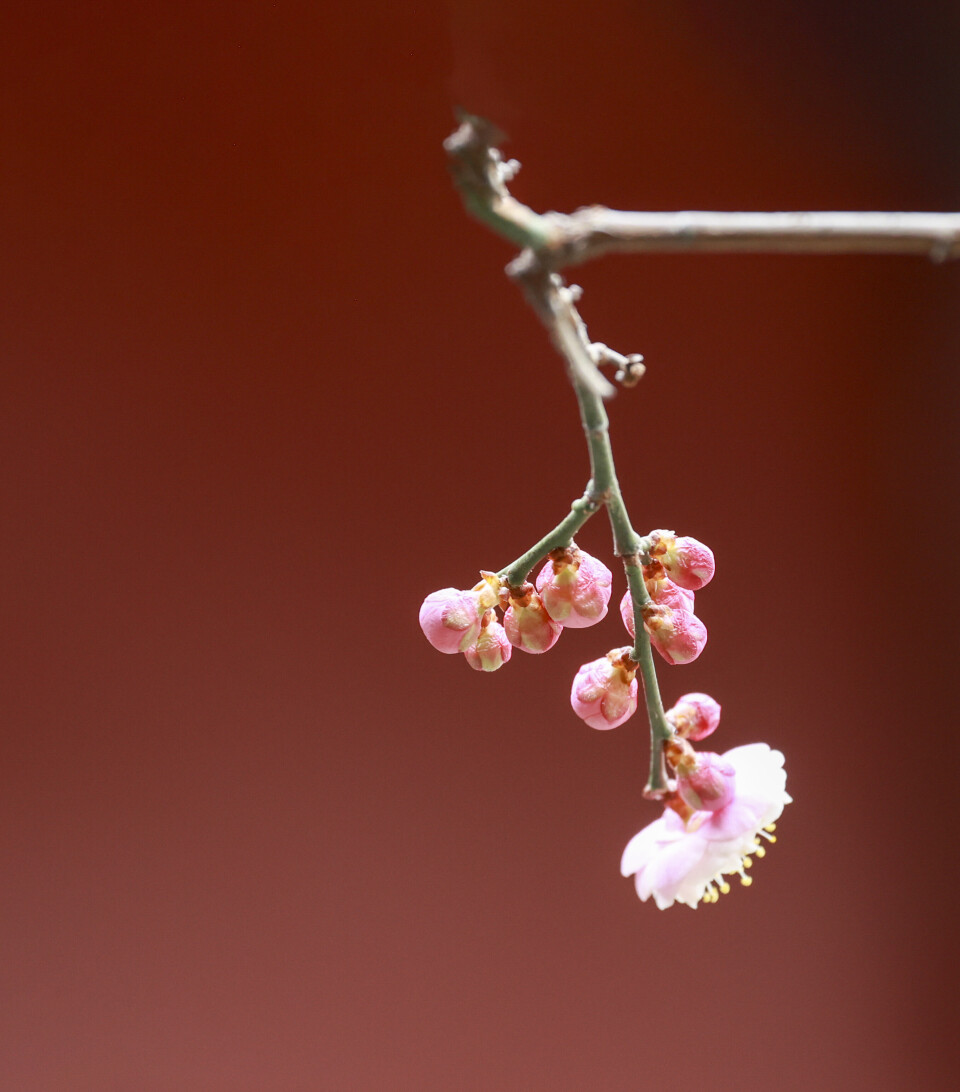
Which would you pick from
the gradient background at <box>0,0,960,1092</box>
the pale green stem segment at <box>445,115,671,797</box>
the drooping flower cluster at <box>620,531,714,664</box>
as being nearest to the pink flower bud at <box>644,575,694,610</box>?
the drooping flower cluster at <box>620,531,714,664</box>

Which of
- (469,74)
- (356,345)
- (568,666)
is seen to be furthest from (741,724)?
(469,74)

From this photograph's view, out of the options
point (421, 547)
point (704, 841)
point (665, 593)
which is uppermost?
point (421, 547)

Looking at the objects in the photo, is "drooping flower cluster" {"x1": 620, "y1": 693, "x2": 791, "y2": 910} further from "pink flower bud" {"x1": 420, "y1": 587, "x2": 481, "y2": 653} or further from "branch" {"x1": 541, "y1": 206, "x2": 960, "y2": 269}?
"branch" {"x1": 541, "y1": 206, "x2": 960, "y2": 269}

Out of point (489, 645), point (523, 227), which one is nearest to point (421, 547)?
point (489, 645)

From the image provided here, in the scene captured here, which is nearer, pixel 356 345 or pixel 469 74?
pixel 469 74

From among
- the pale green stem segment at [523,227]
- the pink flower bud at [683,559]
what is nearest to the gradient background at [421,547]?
the pink flower bud at [683,559]

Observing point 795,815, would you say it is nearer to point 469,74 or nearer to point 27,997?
point 27,997

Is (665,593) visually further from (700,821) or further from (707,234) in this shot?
(707,234)
